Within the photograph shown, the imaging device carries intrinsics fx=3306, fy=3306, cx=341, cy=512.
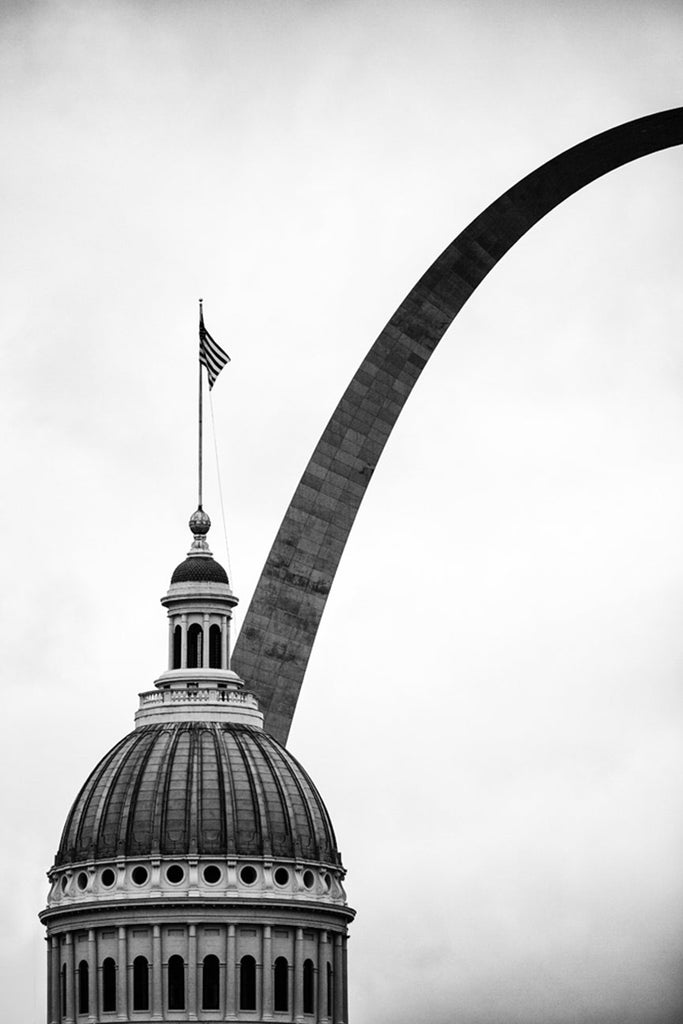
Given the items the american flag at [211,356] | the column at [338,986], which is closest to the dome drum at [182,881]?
the column at [338,986]

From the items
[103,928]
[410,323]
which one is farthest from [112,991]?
[410,323]

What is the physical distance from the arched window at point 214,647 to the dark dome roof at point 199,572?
94.6 inches

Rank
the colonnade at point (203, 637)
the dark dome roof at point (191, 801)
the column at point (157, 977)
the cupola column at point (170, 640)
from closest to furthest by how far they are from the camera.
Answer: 1. the column at point (157, 977)
2. the dark dome roof at point (191, 801)
3. the colonnade at point (203, 637)
4. the cupola column at point (170, 640)

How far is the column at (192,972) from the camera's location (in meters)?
148

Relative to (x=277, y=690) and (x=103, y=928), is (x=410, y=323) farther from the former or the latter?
(x=103, y=928)

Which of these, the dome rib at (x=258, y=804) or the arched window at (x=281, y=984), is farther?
the dome rib at (x=258, y=804)

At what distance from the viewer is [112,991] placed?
150m

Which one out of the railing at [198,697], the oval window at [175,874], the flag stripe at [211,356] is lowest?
the oval window at [175,874]

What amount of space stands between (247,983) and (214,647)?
52.0ft

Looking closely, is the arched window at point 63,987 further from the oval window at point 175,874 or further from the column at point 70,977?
the oval window at point 175,874

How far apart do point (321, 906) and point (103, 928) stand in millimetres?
Result: 10094

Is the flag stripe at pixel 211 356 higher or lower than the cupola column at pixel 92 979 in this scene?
higher

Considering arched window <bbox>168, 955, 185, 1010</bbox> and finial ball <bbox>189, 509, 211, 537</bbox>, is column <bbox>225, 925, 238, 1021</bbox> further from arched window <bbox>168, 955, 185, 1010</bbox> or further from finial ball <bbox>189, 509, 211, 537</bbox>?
finial ball <bbox>189, 509, 211, 537</bbox>

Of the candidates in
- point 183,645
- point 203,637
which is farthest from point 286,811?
point 183,645
